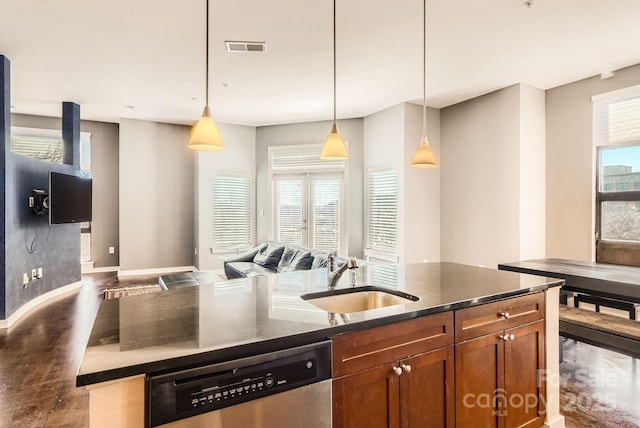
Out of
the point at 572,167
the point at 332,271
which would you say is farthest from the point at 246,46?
the point at 572,167

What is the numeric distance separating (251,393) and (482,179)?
5.06 metres

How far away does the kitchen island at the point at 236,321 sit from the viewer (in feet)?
3.41

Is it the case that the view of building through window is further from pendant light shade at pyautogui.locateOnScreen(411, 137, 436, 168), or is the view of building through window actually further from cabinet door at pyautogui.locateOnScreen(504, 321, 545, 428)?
cabinet door at pyautogui.locateOnScreen(504, 321, 545, 428)

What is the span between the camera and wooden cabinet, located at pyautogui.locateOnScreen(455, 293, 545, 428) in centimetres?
172

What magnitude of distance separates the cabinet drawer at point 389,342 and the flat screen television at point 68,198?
513cm

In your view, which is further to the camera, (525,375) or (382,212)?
(382,212)

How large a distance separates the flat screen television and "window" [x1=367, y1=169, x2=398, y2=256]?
4.76 m

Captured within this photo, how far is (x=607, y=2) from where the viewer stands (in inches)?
115

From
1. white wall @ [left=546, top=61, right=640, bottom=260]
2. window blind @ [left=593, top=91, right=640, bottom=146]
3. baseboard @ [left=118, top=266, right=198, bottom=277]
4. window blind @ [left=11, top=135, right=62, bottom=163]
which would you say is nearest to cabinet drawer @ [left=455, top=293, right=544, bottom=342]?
white wall @ [left=546, top=61, right=640, bottom=260]

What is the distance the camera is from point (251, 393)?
117 centimetres

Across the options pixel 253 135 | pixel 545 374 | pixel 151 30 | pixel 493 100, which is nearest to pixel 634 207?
pixel 493 100

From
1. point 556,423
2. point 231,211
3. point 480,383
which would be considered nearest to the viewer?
point 480,383

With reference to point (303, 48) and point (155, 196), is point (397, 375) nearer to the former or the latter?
point (303, 48)

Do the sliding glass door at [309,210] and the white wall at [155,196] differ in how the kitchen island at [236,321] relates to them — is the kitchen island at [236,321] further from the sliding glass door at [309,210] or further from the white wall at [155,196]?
the white wall at [155,196]
